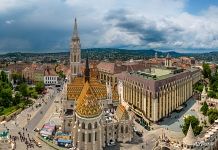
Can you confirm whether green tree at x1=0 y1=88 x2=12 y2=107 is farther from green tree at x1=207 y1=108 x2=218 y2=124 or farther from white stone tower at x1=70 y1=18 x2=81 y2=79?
green tree at x1=207 y1=108 x2=218 y2=124

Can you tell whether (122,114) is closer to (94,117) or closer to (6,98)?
(94,117)

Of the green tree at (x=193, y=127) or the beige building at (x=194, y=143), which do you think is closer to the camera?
the beige building at (x=194, y=143)

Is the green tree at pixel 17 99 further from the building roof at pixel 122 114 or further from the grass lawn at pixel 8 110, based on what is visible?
the building roof at pixel 122 114

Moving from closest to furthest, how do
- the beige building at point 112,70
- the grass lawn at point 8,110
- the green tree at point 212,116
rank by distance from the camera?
the green tree at point 212,116
the grass lawn at point 8,110
the beige building at point 112,70

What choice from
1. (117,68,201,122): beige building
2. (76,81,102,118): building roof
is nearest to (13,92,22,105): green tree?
(117,68,201,122): beige building

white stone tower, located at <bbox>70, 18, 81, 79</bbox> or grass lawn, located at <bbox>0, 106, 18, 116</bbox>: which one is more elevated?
white stone tower, located at <bbox>70, 18, 81, 79</bbox>

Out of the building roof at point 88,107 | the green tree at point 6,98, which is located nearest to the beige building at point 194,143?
the building roof at point 88,107

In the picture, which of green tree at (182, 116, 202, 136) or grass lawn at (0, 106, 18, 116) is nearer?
green tree at (182, 116, 202, 136)

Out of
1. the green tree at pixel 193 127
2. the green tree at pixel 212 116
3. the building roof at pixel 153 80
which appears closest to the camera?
the green tree at pixel 193 127
